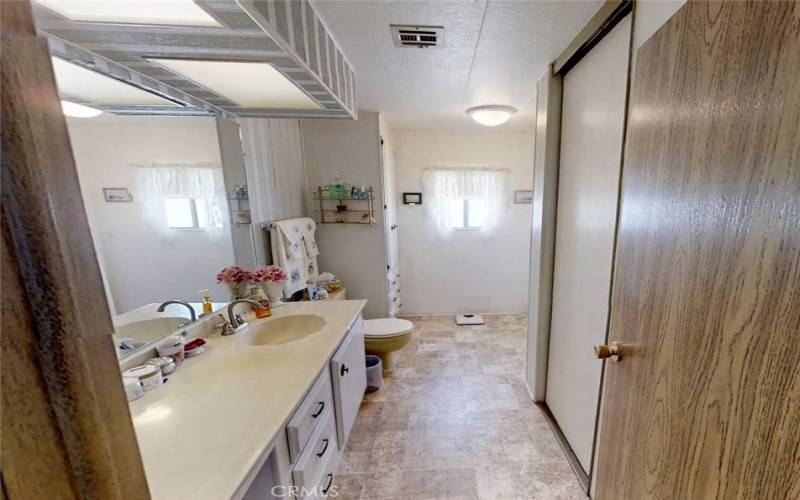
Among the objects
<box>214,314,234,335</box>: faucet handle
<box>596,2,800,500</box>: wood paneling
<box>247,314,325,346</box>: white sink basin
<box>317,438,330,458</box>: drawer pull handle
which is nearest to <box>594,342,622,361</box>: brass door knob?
<box>596,2,800,500</box>: wood paneling

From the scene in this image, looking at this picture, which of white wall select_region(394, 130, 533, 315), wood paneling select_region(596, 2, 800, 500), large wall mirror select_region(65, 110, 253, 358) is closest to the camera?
wood paneling select_region(596, 2, 800, 500)

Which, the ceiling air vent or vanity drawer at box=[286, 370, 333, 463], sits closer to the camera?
vanity drawer at box=[286, 370, 333, 463]

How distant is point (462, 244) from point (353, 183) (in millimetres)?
1559

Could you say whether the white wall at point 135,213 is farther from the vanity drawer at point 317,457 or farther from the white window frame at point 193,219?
the vanity drawer at point 317,457

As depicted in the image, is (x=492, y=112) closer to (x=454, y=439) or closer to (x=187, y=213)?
(x=187, y=213)

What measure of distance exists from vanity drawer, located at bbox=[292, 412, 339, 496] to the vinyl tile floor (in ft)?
1.30

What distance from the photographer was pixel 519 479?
1.51 meters

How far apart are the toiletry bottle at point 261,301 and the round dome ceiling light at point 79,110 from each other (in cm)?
99

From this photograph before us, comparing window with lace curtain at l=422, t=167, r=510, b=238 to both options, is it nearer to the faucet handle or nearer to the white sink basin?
the white sink basin

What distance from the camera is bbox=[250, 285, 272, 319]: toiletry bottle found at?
163 centimetres

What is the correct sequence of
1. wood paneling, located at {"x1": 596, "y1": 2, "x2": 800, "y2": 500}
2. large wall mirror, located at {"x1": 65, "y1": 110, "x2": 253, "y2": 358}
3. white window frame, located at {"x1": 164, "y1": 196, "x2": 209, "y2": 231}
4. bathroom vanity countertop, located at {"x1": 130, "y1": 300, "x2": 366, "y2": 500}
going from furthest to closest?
white window frame, located at {"x1": 164, "y1": 196, "x2": 209, "y2": 231} → large wall mirror, located at {"x1": 65, "y1": 110, "x2": 253, "y2": 358} → bathroom vanity countertop, located at {"x1": 130, "y1": 300, "x2": 366, "y2": 500} → wood paneling, located at {"x1": 596, "y1": 2, "x2": 800, "y2": 500}

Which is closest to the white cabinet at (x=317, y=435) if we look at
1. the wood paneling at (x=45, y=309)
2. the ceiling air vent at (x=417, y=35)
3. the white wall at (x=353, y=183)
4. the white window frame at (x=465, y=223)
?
the wood paneling at (x=45, y=309)

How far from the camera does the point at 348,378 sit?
151 centimetres

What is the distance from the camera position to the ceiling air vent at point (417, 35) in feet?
4.20
